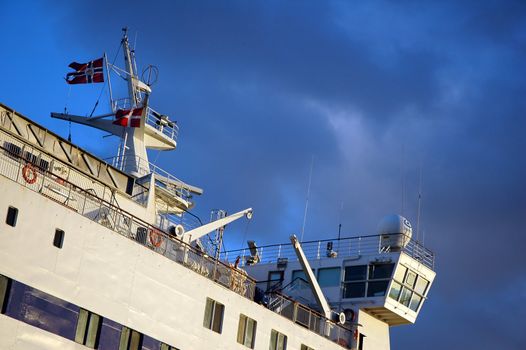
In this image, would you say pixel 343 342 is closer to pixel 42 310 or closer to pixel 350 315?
pixel 350 315

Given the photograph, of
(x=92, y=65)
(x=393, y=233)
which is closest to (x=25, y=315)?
(x=92, y=65)

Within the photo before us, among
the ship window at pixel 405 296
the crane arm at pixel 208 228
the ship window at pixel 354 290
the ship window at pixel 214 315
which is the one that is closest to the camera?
the ship window at pixel 214 315

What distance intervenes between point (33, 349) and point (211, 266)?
413 inches

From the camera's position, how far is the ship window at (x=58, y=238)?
30.8 m

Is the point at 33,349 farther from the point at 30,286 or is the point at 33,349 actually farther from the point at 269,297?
the point at 269,297

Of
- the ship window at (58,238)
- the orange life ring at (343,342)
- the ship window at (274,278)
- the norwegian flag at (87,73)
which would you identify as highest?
the norwegian flag at (87,73)

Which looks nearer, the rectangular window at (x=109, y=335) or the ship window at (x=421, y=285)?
the rectangular window at (x=109, y=335)

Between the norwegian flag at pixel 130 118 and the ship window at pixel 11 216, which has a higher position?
the norwegian flag at pixel 130 118

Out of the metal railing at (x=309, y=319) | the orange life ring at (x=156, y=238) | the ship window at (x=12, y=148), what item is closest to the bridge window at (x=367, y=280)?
the metal railing at (x=309, y=319)

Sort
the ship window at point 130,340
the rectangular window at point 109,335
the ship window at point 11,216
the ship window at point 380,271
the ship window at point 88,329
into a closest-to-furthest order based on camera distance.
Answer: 1. the ship window at point 11,216
2. the ship window at point 88,329
3. the rectangular window at point 109,335
4. the ship window at point 130,340
5. the ship window at point 380,271

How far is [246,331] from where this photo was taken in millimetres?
38969

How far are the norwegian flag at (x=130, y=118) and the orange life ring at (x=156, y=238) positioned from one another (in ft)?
27.9

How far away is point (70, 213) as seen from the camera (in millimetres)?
31344

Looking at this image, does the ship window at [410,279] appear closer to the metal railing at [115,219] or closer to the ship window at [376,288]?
the ship window at [376,288]
